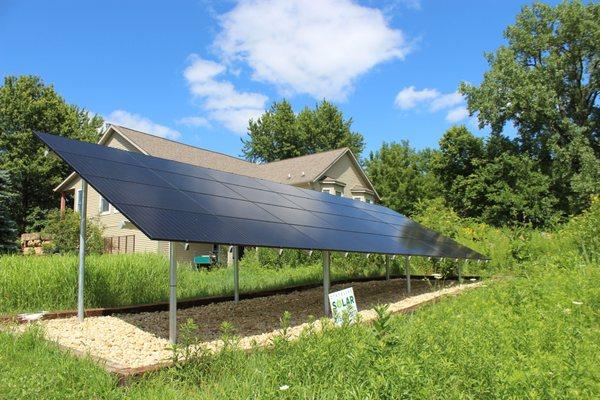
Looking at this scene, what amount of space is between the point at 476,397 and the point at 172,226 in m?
3.42

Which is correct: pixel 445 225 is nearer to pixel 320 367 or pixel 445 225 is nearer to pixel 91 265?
pixel 91 265

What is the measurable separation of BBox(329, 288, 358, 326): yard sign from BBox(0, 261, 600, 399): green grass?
456mm

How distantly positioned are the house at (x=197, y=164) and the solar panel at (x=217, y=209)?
580 inches

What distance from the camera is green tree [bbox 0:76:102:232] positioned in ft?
125

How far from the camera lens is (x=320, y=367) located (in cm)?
410

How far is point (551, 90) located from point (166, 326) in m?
32.8

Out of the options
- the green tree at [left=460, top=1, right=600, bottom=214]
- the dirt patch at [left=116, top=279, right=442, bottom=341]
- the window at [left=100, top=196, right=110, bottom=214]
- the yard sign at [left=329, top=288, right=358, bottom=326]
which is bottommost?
the dirt patch at [left=116, top=279, right=442, bottom=341]

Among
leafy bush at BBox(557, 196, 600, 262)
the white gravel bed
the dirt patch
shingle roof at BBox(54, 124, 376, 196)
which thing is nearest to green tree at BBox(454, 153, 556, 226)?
shingle roof at BBox(54, 124, 376, 196)

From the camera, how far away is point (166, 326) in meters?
6.91

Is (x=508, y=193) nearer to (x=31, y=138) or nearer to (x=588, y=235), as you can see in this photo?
(x=588, y=235)

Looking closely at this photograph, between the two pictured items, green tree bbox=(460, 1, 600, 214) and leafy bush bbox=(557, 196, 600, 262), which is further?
green tree bbox=(460, 1, 600, 214)

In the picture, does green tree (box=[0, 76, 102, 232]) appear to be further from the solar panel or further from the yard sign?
the yard sign

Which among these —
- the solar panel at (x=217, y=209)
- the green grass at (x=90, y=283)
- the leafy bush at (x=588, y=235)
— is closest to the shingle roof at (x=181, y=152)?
the green grass at (x=90, y=283)

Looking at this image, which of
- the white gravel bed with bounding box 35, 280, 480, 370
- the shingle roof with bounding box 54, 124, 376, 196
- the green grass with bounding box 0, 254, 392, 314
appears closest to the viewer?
the white gravel bed with bounding box 35, 280, 480, 370
